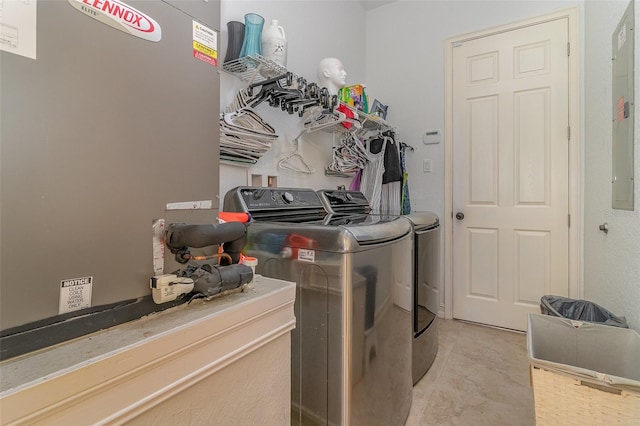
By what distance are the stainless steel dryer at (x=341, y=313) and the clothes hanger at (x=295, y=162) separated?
31.8 inches

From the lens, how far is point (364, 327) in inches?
42.8

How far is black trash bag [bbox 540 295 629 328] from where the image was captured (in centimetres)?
145

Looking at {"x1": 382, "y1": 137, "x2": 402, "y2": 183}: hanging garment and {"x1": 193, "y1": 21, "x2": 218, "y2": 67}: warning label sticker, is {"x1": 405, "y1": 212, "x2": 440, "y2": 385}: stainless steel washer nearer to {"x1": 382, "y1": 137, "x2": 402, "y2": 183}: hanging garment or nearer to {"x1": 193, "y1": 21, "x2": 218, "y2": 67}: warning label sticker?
{"x1": 382, "y1": 137, "x2": 402, "y2": 183}: hanging garment

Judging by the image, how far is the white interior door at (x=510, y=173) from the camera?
2.37 m

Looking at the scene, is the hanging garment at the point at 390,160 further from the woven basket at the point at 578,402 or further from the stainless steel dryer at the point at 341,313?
the woven basket at the point at 578,402

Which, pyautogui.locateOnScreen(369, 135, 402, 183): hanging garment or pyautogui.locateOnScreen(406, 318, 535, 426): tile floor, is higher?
pyautogui.locateOnScreen(369, 135, 402, 183): hanging garment

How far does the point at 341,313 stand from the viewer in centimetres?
102

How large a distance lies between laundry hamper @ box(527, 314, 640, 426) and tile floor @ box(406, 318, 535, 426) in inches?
17.2

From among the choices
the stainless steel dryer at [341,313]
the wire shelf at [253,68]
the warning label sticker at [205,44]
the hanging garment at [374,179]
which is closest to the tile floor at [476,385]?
the stainless steel dryer at [341,313]

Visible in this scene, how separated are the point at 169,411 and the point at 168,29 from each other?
73cm

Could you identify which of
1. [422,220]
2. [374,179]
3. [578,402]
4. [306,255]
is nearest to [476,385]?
[578,402]

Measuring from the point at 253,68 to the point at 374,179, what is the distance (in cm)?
142

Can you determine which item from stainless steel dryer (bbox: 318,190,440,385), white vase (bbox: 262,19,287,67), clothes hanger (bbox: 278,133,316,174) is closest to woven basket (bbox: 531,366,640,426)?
stainless steel dryer (bbox: 318,190,440,385)

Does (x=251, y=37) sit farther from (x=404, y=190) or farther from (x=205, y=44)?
(x=404, y=190)
